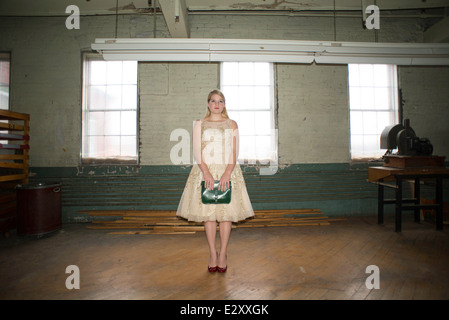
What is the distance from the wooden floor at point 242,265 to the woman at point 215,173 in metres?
0.41

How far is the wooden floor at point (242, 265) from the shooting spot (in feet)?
6.49

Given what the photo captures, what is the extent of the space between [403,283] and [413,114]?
4172mm

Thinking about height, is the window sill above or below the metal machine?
below

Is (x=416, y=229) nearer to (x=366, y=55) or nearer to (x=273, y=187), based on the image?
(x=273, y=187)

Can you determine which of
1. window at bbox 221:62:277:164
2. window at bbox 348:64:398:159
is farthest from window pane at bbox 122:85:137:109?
window at bbox 348:64:398:159

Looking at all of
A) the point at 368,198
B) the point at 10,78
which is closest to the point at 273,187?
the point at 368,198

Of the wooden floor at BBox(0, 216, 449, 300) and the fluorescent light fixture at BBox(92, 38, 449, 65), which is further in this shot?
the fluorescent light fixture at BBox(92, 38, 449, 65)

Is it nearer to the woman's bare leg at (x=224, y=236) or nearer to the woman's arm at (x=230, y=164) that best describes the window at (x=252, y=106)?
the woman's arm at (x=230, y=164)

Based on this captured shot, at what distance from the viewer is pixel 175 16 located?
3.53 metres

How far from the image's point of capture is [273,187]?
14.7ft

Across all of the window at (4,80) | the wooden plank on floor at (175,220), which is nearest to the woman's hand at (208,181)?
the wooden plank on floor at (175,220)

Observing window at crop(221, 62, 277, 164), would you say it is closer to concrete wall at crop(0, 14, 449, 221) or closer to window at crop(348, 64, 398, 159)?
concrete wall at crop(0, 14, 449, 221)

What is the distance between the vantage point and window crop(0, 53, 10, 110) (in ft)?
15.0

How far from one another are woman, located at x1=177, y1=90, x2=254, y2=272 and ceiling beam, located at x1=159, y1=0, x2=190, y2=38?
2.02 meters
